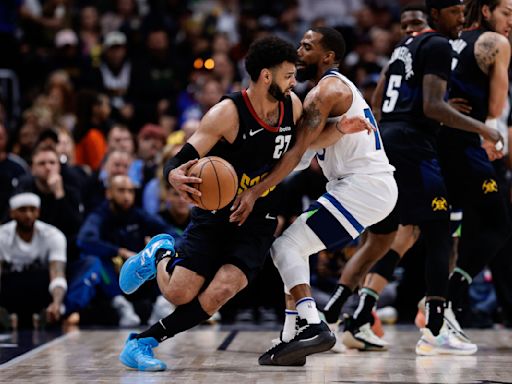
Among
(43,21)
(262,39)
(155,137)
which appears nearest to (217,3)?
(43,21)

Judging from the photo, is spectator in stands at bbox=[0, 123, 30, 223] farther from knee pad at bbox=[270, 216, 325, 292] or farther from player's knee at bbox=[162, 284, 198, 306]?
knee pad at bbox=[270, 216, 325, 292]

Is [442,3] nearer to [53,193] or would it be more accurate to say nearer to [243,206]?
[243,206]

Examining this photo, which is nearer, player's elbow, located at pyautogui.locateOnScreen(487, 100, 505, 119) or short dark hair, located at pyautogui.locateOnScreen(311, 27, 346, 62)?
short dark hair, located at pyautogui.locateOnScreen(311, 27, 346, 62)

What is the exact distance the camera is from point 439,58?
21.0 ft

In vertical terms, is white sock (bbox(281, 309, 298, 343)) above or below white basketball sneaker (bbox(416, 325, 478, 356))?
above

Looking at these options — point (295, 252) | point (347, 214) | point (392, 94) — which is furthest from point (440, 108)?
point (295, 252)

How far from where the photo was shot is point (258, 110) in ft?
18.9

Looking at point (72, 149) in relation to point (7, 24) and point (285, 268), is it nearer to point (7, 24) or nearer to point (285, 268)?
point (7, 24)

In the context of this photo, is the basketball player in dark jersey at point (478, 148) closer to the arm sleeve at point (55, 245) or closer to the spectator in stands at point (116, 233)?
the spectator in stands at point (116, 233)

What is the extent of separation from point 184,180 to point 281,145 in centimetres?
73

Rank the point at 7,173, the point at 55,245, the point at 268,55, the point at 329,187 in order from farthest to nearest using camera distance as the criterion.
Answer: the point at 7,173 → the point at 55,245 → the point at 329,187 → the point at 268,55

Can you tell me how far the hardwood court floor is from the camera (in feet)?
17.1

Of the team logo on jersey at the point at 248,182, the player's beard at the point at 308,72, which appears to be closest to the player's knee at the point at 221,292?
the team logo on jersey at the point at 248,182

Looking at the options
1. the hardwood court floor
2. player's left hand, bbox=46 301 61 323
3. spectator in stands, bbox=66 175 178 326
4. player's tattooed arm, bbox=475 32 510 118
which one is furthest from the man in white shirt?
player's tattooed arm, bbox=475 32 510 118
